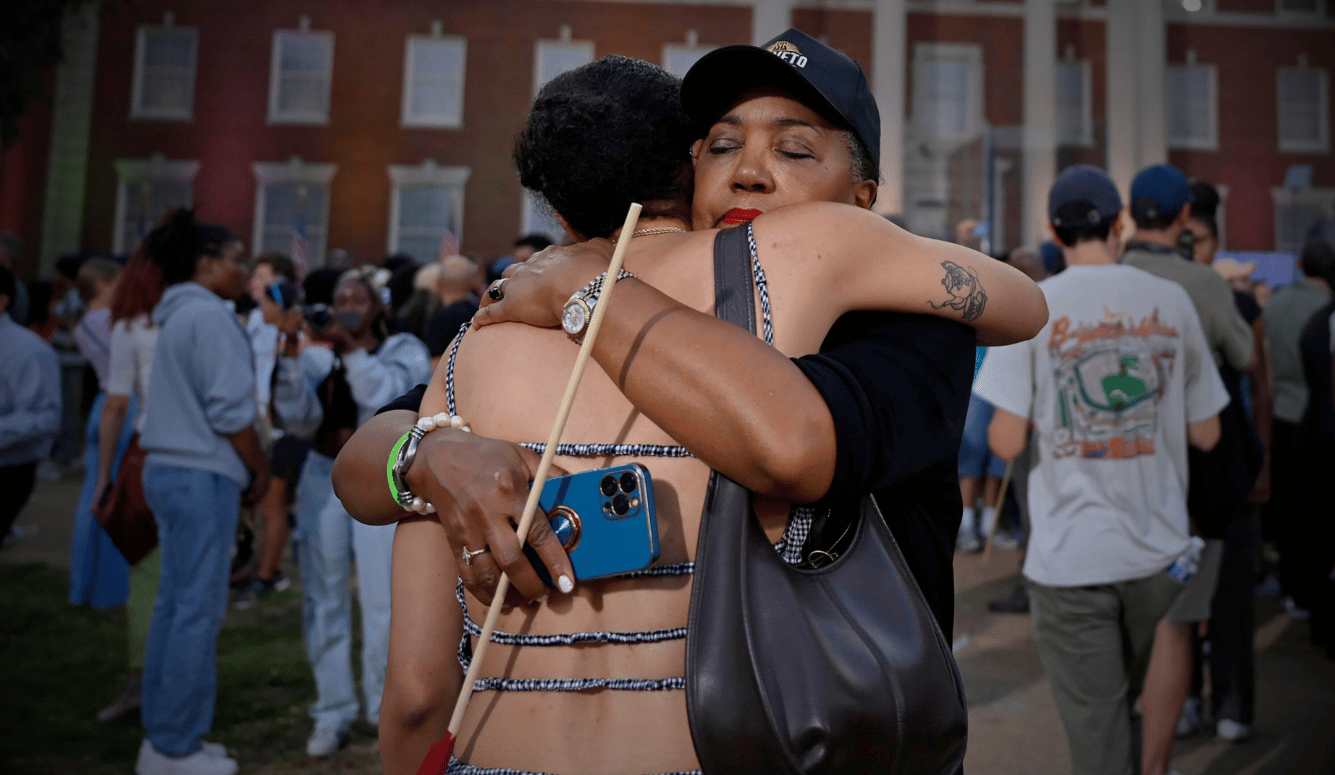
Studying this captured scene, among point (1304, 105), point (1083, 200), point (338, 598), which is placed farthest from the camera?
point (1304, 105)

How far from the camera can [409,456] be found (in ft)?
4.98

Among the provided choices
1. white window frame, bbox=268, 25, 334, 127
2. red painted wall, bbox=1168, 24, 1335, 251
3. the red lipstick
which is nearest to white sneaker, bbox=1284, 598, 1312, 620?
the red lipstick

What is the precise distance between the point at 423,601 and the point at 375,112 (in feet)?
70.3

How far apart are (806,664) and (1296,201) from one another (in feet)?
83.4

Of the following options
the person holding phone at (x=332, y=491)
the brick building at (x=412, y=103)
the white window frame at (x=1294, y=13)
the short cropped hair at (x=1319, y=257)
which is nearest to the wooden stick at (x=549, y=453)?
the person holding phone at (x=332, y=491)

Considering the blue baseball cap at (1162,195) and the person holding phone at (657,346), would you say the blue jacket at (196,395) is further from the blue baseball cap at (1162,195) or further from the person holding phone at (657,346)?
the blue baseball cap at (1162,195)

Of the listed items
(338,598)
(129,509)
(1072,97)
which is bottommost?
(338,598)

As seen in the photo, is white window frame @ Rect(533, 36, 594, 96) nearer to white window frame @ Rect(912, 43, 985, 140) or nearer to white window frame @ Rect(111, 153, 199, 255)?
white window frame @ Rect(912, 43, 985, 140)

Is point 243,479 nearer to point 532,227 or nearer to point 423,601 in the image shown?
point 423,601

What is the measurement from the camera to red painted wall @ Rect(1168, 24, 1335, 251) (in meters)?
21.9

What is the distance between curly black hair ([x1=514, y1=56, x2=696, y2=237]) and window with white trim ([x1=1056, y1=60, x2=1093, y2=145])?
876 inches

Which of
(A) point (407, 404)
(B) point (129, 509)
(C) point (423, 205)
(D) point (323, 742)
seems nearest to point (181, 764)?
(D) point (323, 742)

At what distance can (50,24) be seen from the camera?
A: 19.6 metres

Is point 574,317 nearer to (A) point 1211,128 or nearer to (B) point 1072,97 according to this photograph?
(B) point 1072,97
